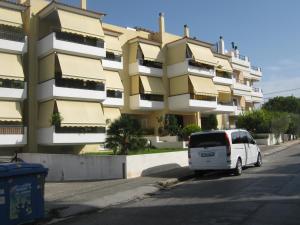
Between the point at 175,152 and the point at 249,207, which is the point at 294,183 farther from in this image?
the point at 175,152

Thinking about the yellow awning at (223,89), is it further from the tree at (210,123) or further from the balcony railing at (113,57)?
the balcony railing at (113,57)

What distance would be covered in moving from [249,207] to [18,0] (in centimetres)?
2765

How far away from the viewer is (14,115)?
30922mm

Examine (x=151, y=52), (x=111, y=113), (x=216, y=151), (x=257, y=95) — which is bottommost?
(x=216, y=151)

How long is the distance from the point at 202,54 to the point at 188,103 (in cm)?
554

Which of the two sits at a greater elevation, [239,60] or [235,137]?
[239,60]

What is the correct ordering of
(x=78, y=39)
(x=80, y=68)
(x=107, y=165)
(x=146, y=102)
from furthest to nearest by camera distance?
(x=146, y=102)
(x=78, y=39)
(x=80, y=68)
(x=107, y=165)

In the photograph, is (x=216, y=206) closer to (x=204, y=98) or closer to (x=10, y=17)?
(x=10, y=17)

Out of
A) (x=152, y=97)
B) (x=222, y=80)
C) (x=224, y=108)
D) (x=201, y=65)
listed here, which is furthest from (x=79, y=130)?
(x=222, y=80)


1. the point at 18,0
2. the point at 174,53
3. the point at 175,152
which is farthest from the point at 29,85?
the point at 174,53

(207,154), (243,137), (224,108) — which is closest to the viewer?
(207,154)

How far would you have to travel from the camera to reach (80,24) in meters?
33.3

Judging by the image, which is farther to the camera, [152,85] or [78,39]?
[152,85]

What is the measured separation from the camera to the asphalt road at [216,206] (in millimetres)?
10328
